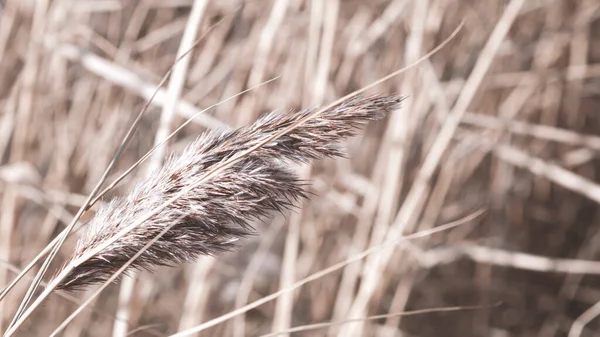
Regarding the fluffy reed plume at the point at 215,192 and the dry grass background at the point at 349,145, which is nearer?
the fluffy reed plume at the point at 215,192

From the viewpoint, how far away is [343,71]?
1.24 metres

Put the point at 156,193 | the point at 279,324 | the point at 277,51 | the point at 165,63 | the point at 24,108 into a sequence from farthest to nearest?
the point at 165,63 < the point at 277,51 < the point at 24,108 < the point at 279,324 < the point at 156,193

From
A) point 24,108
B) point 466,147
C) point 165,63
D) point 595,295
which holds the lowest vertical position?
point 595,295

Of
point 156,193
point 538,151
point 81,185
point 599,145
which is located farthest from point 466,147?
point 156,193

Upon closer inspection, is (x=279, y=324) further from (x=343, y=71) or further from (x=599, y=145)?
(x=599, y=145)

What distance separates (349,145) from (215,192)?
1.01 m

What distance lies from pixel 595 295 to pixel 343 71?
2.53 feet

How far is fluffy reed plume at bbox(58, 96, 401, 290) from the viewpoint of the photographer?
41cm

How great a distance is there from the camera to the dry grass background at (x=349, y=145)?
99 centimetres

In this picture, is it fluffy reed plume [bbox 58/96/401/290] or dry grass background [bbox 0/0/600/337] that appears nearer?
fluffy reed plume [bbox 58/96/401/290]

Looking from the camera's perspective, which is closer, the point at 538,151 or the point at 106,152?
the point at 106,152

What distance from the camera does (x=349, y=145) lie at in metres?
1.41

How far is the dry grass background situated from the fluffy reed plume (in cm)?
29

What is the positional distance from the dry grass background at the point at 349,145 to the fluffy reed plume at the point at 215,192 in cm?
29
